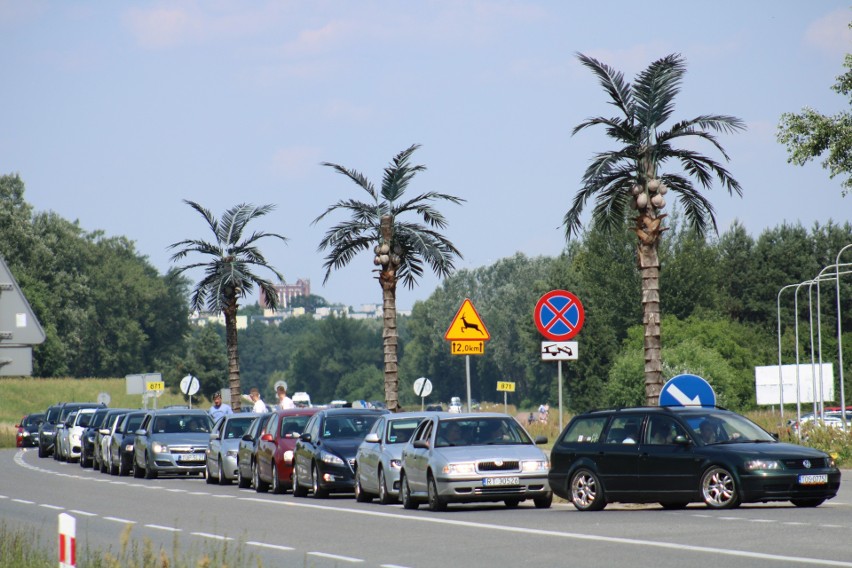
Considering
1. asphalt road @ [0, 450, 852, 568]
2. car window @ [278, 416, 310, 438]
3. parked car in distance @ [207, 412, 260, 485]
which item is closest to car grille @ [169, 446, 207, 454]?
parked car in distance @ [207, 412, 260, 485]

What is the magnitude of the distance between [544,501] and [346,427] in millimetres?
6207

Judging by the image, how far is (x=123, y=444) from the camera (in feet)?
133

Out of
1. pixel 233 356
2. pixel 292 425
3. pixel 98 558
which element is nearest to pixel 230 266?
pixel 233 356

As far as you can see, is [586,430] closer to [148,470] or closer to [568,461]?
[568,461]

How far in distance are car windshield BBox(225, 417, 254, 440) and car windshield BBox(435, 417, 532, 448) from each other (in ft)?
40.9

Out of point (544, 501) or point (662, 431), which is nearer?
point (662, 431)

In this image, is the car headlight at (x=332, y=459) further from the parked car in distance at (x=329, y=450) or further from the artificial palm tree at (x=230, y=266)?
the artificial palm tree at (x=230, y=266)

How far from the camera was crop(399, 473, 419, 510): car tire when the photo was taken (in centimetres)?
2338

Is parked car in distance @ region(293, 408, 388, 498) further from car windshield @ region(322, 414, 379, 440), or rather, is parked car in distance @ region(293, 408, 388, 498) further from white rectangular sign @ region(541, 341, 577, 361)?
white rectangular sign @ region(541, 341, 577, 361)

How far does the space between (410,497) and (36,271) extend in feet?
339

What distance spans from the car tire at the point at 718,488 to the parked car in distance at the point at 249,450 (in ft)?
41.6

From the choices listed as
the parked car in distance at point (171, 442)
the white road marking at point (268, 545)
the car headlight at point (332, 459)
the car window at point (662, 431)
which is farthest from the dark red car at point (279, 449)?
the white road marking at point (268, 545)

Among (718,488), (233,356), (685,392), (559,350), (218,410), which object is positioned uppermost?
(233,356)

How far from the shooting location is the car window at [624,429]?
21.5 meters
